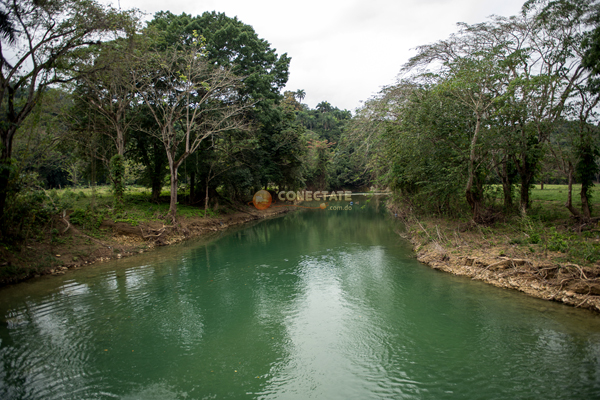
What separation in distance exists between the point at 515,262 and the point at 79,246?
1628 centimetres

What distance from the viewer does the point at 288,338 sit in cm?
744

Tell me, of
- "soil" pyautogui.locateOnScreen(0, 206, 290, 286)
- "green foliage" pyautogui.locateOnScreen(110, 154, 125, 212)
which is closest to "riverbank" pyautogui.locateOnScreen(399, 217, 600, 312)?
"soil" pyautogui.locateOnScreen(0, 206, 290, 286)

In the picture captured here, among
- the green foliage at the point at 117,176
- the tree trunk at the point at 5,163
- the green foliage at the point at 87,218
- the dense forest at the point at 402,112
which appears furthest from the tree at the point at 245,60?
the tree trunk at the point at 5,163

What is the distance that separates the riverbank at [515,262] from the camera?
828 centimetres

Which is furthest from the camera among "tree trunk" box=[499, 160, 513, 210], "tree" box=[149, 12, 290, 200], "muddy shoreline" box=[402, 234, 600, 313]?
"tree" box=[149, 12, 290, 200]

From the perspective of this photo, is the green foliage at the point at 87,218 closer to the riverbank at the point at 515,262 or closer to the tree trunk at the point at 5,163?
the tree trunk at the point at 5,163

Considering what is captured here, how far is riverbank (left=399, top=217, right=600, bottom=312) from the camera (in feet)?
Answer: 27.2

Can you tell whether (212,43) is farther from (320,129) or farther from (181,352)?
(320,129)

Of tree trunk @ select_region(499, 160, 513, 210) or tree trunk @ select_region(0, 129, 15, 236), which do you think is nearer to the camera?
tree trunk @ select_region(0, 129, 15, 236)

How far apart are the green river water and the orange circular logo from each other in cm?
2114

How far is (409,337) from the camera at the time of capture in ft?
24.2

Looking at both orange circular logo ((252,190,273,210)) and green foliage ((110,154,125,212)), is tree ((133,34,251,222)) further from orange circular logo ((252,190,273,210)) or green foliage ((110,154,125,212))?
orange circular logo ((252,190,273,210))

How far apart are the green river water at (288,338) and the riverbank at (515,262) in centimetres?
44

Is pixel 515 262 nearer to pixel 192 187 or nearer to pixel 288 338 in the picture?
pixel 288 338
